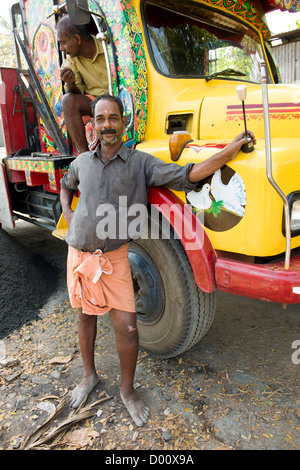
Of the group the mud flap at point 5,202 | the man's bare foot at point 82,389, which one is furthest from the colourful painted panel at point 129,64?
the mud flap at point 5,202

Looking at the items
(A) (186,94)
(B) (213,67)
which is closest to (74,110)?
(A) (186,94)

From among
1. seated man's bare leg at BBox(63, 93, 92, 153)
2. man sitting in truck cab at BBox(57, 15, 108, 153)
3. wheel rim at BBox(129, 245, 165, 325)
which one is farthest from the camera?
seated man's bare leg at BBox(63, 93, 92, 153)

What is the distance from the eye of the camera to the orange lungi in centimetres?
212

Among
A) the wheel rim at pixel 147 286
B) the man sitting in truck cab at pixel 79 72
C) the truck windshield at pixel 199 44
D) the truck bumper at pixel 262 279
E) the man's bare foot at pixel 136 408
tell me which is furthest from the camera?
the man sitting in truck cab at pixel 79 72

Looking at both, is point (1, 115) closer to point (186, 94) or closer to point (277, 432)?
point (186, 94)

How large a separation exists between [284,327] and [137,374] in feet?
4.46

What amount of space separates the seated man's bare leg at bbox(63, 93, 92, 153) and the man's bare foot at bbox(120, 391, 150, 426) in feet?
6.07

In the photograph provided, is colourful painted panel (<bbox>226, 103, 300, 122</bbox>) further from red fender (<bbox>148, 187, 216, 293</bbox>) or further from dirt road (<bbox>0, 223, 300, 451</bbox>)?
dirt road (<bbox>0, 223, 300, 451</bbox>)

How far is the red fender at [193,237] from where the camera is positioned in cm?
202

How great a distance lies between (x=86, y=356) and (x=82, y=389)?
202 millimetres

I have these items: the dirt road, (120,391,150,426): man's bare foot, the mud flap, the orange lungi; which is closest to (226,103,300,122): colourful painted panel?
the orange lungi

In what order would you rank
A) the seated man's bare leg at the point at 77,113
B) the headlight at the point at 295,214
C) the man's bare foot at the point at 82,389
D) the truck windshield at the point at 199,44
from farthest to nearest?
the seated man's bare leg at the point at 77,113, the truck windshield at the point at 199,44, the man's bare foot at the point at 82,389, the headlight at the point at 295,214

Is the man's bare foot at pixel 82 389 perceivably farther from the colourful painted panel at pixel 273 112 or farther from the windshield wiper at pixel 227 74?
the windshield wiper at pixel 227 74

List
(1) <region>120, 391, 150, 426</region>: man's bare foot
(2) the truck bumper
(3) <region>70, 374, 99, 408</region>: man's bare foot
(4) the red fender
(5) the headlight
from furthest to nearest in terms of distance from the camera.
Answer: (3) <region>70, 374, 99, 408</region>: man's bare foot → (1) <region>120, 391, 150, 426</region>: man's bare foot → (4) the red fender → (5) the headlight → (2) the truck bumper
